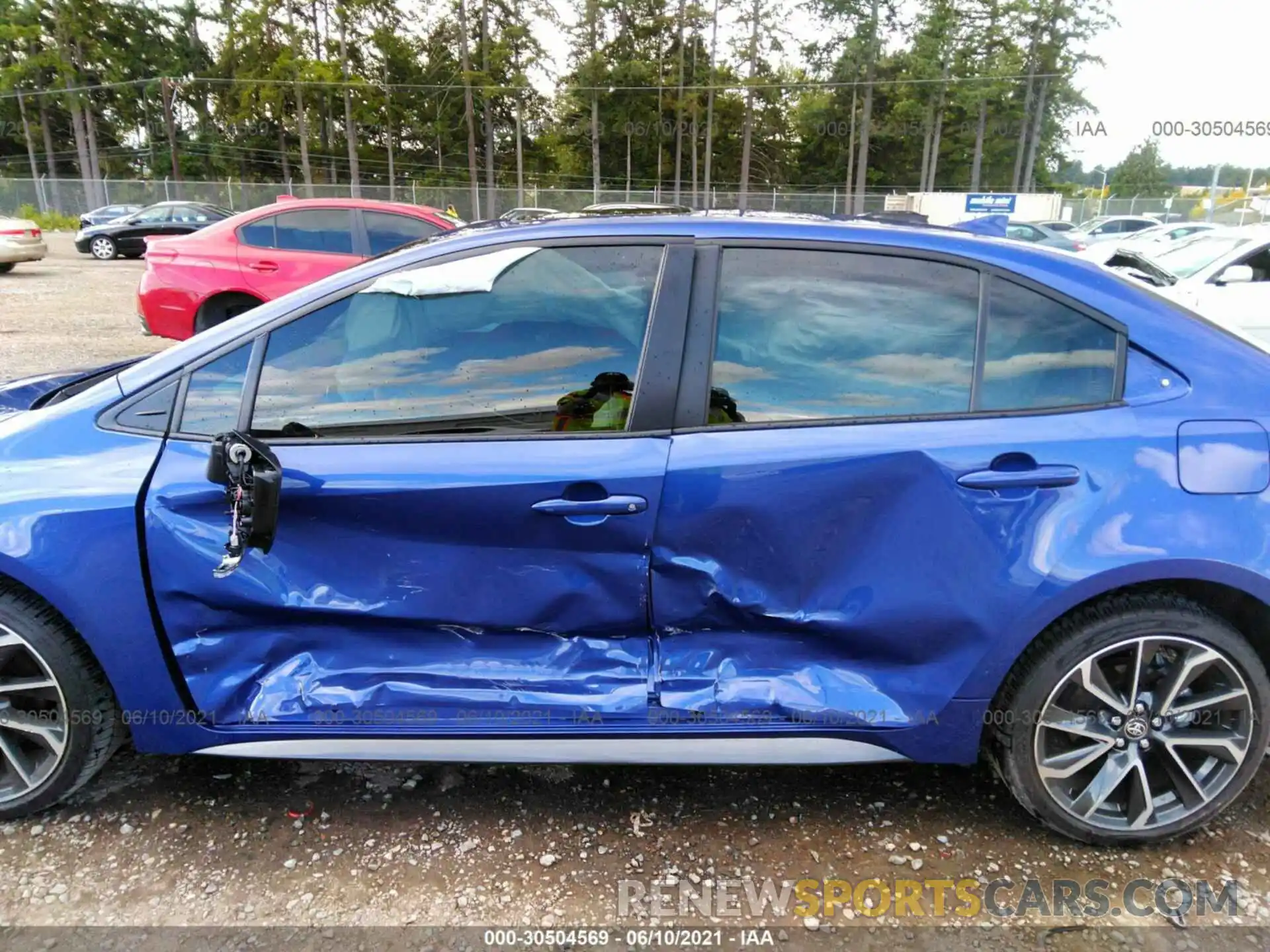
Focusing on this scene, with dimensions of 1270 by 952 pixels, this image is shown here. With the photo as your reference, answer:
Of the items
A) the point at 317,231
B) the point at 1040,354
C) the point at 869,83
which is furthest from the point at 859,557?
the point at 869,83

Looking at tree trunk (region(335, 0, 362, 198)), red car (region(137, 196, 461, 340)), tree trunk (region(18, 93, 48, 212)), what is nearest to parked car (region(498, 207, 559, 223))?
red car (region(137, 196, 461, 340))

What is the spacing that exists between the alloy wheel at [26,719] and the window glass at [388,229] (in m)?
6.50

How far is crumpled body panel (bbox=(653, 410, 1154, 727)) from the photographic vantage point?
79.0 inches

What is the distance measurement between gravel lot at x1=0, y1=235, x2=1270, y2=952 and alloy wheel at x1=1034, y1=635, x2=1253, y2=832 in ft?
0.60

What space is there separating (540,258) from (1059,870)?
2.21m

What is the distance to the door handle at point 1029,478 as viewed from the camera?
1996mm

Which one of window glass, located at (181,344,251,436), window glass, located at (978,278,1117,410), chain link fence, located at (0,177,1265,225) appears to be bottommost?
window glass, located at (181,344,251,436)

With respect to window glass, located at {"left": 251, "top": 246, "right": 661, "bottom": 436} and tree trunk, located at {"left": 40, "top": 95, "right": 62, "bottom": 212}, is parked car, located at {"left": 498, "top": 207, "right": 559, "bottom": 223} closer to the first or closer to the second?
window glass, located at {"left": 251, "top": 246, "right": 661, "bottom": 436}

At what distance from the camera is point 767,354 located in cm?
216

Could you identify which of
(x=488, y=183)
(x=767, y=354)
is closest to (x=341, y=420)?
(x=767, y=354)

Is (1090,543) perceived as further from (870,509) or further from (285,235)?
(285,235)

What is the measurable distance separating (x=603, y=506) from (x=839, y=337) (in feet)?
2.61

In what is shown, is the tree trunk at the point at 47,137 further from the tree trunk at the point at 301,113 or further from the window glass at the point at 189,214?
the window glass at the point at 189,214

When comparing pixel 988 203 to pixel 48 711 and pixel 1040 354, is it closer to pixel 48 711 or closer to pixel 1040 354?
pixel 1040 354
